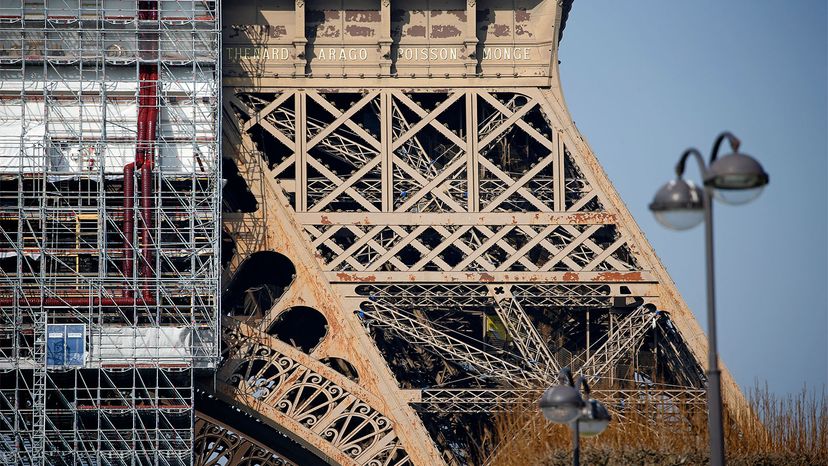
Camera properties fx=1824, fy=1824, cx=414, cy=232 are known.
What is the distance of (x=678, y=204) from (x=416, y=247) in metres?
19.9

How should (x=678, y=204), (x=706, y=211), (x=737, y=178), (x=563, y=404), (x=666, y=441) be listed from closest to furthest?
(x=737, y=178) → (x=678, y=204) → (x=706, y=211) → (x=563, y=404) → (x=666, y=441)

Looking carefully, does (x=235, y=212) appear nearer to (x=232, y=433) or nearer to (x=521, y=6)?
(x=232, y=433)

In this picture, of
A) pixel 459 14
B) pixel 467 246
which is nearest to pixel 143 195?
pixel 467 246

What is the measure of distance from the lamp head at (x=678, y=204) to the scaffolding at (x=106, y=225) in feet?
62.3

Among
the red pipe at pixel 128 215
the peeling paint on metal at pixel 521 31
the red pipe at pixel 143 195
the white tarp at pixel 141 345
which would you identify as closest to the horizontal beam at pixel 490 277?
the white tarp at pixel 141 345

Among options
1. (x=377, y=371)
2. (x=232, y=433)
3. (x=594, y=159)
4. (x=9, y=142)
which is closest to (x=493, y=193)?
(x=594, y=159)

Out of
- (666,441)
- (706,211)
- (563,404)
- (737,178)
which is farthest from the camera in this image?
(666,441)

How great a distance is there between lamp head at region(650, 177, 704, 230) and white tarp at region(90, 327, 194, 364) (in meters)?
19.2

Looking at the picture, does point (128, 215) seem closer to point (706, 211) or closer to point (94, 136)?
point (94, 136)

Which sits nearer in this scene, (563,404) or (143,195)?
(563,404)

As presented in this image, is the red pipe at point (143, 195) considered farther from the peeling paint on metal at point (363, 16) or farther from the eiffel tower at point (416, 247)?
the peeling paint on metal at point (363, 16)

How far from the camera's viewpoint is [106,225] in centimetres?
3559

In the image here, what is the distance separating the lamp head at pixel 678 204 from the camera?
16.3 m

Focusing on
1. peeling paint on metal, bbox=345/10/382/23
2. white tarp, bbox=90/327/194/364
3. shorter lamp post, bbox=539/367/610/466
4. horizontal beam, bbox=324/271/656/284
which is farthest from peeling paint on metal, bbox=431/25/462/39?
shorter lamp post, bbox=539/367/610/466
